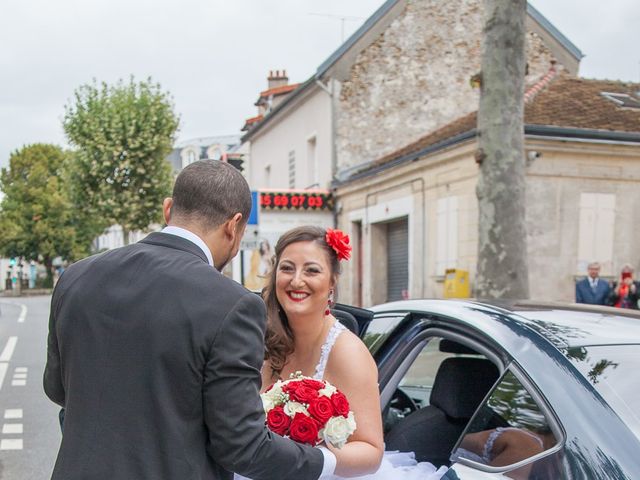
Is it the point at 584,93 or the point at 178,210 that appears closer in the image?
the point at 178,210

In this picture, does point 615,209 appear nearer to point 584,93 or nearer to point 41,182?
point 584,93

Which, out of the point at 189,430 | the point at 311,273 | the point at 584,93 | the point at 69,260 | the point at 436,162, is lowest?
the point at 69,260

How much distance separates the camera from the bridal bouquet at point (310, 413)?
2201 mm

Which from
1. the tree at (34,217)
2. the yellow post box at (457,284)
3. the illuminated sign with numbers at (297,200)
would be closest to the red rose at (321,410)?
the yellow post box at (457,284)

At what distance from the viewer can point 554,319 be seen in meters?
2.50

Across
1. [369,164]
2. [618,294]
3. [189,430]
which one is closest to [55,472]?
[189,430]

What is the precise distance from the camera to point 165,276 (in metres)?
1.76

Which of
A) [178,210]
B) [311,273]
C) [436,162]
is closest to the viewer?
[178,210]

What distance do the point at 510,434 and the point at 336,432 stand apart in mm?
540

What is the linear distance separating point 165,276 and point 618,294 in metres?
12.0

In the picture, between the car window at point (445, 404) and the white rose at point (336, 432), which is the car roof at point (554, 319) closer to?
the car window at point (445, 404)

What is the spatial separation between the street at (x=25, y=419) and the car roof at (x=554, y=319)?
4259 mm

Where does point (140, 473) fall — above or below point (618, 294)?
above

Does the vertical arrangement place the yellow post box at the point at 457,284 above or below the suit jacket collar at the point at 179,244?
below
